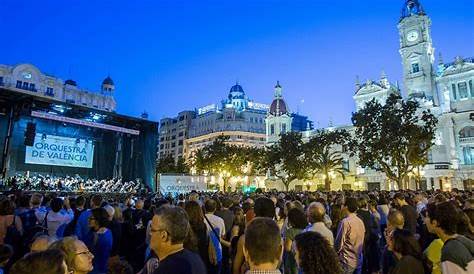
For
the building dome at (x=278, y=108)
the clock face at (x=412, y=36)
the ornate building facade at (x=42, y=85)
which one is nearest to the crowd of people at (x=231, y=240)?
the ornate building facade at (x=42, y=85)

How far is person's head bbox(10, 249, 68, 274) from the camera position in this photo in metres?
2.11

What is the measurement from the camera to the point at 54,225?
282 inches

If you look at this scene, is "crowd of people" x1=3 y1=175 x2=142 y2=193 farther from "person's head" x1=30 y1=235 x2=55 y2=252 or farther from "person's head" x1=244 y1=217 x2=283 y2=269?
"person's head" x1=244 y1=217 x2=283 y2=269

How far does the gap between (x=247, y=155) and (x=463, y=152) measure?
Result: 114 feet

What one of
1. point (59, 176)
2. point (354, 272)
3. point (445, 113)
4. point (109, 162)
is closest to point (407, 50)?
point (445, 113)

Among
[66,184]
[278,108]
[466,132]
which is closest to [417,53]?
[466,132]

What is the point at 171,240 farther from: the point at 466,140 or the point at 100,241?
the point at 466,140

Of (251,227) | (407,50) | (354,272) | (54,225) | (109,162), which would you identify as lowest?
(354,272)

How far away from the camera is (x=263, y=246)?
274cm

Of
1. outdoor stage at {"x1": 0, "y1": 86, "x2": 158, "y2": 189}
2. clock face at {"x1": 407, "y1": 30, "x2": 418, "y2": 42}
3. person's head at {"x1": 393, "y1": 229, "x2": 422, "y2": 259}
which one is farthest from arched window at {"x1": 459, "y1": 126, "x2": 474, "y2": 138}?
person's head at {"x1": 393, "y1": 229, "x2": 422, "y2": 259}

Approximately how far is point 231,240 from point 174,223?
3.21 metres

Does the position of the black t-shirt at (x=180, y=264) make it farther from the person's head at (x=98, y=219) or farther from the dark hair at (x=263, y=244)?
the person's head at (x=98, y=219)

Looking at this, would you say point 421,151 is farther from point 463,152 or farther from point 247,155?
point 247,155

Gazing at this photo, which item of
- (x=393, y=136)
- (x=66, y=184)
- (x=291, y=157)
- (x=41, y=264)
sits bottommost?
(x=41, y=264)
